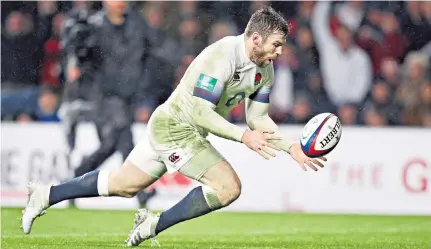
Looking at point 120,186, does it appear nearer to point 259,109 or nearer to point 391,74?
point 259,109

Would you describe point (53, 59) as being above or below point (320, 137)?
below

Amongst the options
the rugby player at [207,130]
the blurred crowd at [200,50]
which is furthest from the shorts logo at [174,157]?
the blurred crowd at [200,50]

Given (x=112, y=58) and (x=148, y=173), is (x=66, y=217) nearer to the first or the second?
(x=112, y=58)

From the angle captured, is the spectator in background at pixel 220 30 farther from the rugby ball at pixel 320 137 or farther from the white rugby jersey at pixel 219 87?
the rugby ball at pixel 320 137

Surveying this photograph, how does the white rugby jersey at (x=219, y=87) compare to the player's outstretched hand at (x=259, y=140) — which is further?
the white rugby jersey at (x=219, y=87)

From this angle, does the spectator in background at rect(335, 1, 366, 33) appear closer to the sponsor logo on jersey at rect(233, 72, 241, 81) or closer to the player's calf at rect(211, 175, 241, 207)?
the sponsor logo on jersey at rect(233, 72, 241, 81)

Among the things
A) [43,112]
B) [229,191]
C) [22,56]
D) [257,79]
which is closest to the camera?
[229,191]

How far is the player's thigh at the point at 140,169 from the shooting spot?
8641 mm

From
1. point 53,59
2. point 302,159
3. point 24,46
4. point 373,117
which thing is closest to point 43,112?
point 53,59

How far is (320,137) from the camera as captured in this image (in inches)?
316

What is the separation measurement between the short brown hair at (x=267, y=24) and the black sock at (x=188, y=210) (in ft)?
4.55

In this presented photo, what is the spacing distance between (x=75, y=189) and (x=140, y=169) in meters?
0.73

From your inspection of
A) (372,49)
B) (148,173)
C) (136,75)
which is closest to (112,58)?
(136,75)

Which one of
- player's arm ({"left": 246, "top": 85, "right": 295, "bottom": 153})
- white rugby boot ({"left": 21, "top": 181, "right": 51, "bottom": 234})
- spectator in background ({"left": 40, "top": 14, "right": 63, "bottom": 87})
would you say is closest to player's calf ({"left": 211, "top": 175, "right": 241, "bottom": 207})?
player's arm ({"left": 246, "top": 85, "right": 295, "bottom": 153})
